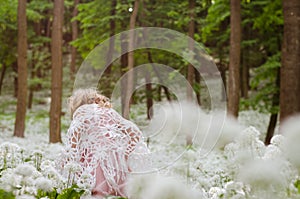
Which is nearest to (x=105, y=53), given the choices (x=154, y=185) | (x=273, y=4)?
(x=273, y=4)

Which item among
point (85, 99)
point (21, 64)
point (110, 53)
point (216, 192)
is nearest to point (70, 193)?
point (216, 192)

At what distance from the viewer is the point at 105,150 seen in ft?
12.6

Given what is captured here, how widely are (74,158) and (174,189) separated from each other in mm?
2356

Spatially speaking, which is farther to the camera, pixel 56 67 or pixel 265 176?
pixel 56 67

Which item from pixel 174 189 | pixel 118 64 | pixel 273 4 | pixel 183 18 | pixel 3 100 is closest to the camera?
pixel 174 189

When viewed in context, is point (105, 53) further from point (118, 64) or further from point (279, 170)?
point (279, 170)

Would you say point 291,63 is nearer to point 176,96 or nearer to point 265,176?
point 176,96

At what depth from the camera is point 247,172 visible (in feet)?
5.70

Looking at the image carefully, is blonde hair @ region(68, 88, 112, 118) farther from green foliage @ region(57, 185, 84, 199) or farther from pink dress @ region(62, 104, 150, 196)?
green foliage @ region(57, 185, 84, 199)

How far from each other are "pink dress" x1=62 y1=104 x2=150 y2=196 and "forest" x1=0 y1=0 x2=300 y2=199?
0.54 ft

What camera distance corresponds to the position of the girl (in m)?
3.80

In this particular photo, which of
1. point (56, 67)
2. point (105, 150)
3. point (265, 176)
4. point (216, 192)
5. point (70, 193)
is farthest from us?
point (56, 67)

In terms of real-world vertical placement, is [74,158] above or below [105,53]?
below

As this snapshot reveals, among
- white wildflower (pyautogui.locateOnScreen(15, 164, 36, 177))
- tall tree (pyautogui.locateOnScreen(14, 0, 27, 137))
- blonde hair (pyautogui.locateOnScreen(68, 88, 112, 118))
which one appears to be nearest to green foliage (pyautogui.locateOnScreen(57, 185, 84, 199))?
white wildflower (pyautogui.locateOnScreen(15, 164, 36, 177))
